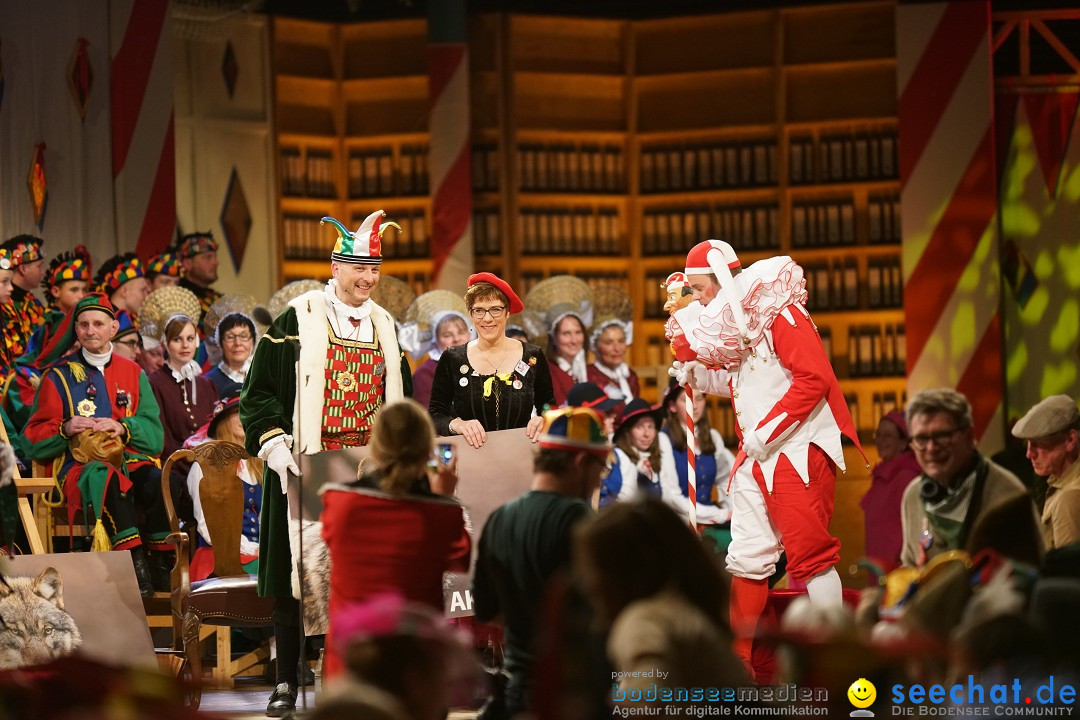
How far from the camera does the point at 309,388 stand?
4.72 meters

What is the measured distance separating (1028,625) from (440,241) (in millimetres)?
7332

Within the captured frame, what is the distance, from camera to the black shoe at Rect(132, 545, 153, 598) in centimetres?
605

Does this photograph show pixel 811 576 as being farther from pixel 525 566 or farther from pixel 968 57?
pixel 968 57

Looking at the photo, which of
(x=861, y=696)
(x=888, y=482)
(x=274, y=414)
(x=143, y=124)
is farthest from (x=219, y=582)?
(x=143, y=124)

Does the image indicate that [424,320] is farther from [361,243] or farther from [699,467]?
[361,243]

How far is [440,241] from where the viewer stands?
388 inches

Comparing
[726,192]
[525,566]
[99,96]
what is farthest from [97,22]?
[525,566]

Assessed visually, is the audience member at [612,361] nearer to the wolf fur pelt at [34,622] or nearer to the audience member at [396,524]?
the wolf fur pelt at [34,622]

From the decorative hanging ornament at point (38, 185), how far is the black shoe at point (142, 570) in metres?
2.26

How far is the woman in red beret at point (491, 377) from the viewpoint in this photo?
5.02 m

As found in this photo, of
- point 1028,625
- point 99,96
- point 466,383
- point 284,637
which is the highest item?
point 99,96

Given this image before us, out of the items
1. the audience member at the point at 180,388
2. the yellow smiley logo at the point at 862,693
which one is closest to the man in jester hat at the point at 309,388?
the yellow smiley logo at the point at 862,693

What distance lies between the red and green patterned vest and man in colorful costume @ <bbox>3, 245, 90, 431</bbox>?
2.31 meters

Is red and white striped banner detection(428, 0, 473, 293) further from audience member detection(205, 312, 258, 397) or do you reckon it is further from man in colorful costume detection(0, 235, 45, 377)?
man in colorful costume detection(0, 235, 45, 377)
